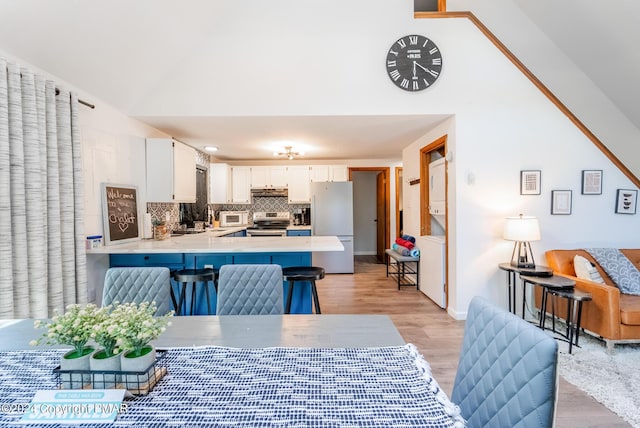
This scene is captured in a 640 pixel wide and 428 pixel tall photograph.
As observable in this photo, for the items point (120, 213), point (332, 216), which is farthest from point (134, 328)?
point (332, 216)

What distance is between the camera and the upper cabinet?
235 inches

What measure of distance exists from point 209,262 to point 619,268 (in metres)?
4.03

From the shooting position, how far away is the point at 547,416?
29.3 inches

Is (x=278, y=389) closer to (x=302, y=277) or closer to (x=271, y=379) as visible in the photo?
(x=271, y=379)

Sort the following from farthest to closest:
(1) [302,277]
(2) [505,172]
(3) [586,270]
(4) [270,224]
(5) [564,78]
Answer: (4) [270,224] → (5) [564,78] → (2) [505,172] → (3) [586,270] → (1) [302,277]

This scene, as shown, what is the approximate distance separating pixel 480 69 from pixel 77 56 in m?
3.80

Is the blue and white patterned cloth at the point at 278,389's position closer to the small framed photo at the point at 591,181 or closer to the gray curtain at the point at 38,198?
the gray curtain at the point at 38,198

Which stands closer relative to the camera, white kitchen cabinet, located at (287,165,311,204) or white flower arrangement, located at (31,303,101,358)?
white flower arrangement, located at (31,303,101,358)

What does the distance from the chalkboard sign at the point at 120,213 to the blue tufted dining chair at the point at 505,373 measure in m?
3.24

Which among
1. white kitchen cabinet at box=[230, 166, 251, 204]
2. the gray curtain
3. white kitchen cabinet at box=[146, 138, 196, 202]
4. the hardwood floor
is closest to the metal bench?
the hardwood floor

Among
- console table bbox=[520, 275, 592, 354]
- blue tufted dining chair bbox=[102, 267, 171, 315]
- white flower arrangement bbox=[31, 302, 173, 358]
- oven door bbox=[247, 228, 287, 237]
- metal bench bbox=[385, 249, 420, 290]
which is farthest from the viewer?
oven door bbox=[247, 228, 287, 237]

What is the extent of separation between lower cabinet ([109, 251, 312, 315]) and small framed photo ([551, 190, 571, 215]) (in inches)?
109

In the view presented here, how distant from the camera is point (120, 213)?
319 cm

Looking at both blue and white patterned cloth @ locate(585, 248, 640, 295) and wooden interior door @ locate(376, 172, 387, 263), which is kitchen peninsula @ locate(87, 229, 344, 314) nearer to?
blue and white patterned cloth @ locate(585, 248, 640, 295)
